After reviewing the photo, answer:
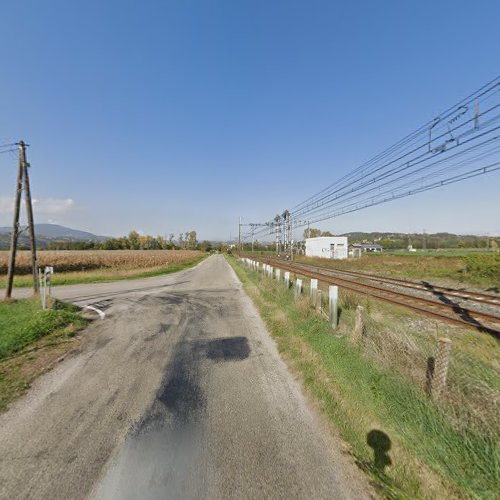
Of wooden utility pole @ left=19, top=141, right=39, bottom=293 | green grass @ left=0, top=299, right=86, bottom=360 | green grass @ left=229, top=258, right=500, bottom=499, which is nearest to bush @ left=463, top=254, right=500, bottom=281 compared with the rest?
green grass @ left=229, top=258, right=500, bottom=499

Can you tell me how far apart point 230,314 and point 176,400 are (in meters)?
5.45

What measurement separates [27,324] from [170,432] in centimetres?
641

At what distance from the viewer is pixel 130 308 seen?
10.4 m

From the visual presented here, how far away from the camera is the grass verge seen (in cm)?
461

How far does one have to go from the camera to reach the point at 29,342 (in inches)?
251

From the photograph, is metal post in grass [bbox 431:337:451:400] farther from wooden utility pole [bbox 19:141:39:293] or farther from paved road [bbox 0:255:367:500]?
wooden utility pole [bbox 19:141:39:293]

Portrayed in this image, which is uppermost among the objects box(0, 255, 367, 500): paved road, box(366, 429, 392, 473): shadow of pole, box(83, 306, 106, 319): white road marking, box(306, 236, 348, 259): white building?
box(306, 236, 348, 259): white building

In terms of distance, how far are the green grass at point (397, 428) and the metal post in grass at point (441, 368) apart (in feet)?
0.56

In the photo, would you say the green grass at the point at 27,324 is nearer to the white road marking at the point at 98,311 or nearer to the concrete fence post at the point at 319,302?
the white road marking at the point at 98,311

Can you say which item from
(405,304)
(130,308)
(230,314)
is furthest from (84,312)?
(405,304)

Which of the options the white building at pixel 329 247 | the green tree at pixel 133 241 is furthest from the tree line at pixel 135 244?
the white building at pixel 329 247

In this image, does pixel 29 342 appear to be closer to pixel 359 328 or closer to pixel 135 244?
pixel 359 328

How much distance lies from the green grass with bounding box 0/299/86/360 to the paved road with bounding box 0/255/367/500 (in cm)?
152

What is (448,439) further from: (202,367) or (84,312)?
(84,312)
